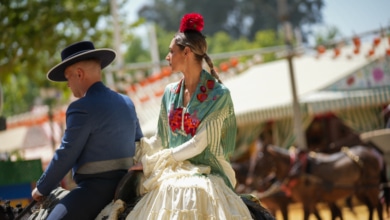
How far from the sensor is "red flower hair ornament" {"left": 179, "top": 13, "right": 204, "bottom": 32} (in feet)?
18.3

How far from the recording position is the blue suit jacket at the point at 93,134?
5.55 meters

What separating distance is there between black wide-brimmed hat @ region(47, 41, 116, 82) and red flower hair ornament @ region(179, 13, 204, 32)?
0.62m

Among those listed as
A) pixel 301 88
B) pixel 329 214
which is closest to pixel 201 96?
pixel 329 214

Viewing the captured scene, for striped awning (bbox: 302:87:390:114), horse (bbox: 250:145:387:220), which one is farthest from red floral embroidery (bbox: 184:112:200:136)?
striped awning (bbox: 302:87:390:114)

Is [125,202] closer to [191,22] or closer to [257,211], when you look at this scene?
[257,211]

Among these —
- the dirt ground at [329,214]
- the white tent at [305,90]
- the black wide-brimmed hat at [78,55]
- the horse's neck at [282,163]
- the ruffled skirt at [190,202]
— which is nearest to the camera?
the ruffled skirt at [190,202]

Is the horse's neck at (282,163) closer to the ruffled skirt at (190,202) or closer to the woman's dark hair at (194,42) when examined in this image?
the woman's dark hair at (194,42)

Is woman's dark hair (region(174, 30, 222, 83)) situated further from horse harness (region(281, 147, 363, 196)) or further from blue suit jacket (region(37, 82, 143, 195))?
horse harness (region(281, 147, 363, 196))

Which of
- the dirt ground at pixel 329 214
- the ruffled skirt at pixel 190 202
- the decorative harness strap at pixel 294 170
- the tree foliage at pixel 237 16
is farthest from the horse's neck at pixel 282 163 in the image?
the tree foliage at pixel 237 16

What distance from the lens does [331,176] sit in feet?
47.5

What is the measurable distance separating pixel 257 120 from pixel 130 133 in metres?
16.1

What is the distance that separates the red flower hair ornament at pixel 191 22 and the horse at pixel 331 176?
908 centimetres

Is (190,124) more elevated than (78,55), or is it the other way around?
(78,55)

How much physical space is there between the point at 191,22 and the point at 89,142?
1.05 m
